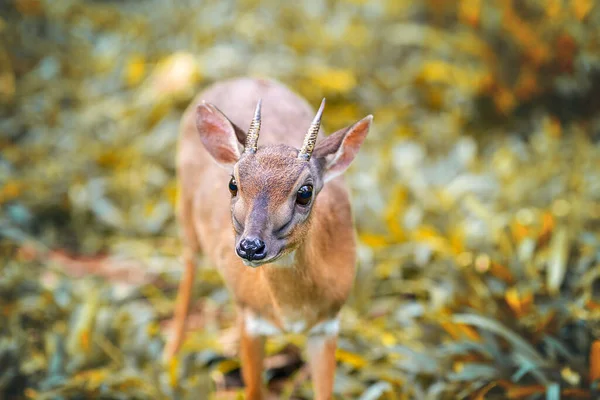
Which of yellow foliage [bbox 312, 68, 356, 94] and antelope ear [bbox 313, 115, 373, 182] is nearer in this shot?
antelope ear [bbox 313, 115, 373, 182]

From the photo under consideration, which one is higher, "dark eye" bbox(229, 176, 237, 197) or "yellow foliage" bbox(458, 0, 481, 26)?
"yellow foliage" bbox(458, 0, 481, 26)

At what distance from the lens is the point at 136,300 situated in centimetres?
499

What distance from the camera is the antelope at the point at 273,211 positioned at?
8.24 feet

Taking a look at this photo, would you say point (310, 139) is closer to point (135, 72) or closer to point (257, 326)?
point (257, 326)

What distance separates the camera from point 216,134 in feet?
9.68

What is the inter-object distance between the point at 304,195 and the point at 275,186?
134 mm

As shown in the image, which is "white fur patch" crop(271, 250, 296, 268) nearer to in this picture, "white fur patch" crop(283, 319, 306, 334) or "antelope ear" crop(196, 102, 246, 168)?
"white fur patch" crop(283, 319, 306, 334)

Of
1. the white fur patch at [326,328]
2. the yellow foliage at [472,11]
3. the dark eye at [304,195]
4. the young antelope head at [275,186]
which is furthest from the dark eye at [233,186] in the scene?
the yellow foliage at [472,11]

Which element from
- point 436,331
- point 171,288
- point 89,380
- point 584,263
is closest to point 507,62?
point 584,263

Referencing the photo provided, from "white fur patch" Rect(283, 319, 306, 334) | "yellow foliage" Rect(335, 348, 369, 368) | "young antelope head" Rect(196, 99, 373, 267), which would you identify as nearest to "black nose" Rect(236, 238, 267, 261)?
"young antelope head" Rect(196, 99, 373, 267)

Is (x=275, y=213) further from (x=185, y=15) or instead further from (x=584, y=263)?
(x=185, y=15)

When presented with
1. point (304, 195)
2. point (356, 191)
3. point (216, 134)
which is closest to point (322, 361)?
point (304, 195)

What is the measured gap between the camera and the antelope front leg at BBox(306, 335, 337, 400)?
3324 mm

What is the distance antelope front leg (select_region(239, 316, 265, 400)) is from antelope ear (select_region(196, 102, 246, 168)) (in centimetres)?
89
